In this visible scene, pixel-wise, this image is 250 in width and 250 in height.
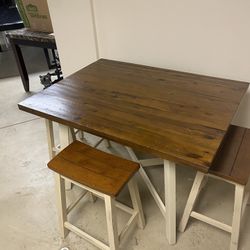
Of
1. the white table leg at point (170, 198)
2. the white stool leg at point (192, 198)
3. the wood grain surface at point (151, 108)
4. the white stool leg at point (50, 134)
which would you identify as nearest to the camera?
the wood grain surface at point (151, 108)

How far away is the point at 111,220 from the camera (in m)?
1.33

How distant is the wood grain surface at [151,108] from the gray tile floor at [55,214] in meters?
0.73

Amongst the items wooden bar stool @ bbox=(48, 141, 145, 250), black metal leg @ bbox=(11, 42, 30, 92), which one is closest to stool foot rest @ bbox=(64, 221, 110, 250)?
wooden bar stool @ bbox=(48, 141, 145, 250)

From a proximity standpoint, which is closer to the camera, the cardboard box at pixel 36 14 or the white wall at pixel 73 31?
the white wall at pixel 73 31

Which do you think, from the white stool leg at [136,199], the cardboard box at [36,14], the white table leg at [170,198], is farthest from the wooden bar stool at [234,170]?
the cardboard box at [36,14]

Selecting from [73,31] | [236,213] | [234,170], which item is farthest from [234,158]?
[73,31]

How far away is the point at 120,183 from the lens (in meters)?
1.27

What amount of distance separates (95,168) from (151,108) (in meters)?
0.44

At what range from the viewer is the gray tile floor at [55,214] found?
164cm

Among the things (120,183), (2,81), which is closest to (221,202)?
(120,183)

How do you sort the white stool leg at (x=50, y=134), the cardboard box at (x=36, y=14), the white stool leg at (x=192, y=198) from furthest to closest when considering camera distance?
the cardboard box at (x=36, y=14)
the white stool leg at (x=50, y=134)
the white stool leg at (x=192, y=198)

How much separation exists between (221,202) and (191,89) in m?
0.80

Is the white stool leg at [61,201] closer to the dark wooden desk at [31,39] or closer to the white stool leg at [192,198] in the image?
the white stool leg at [192,198]

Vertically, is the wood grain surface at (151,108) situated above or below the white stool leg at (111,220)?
above
